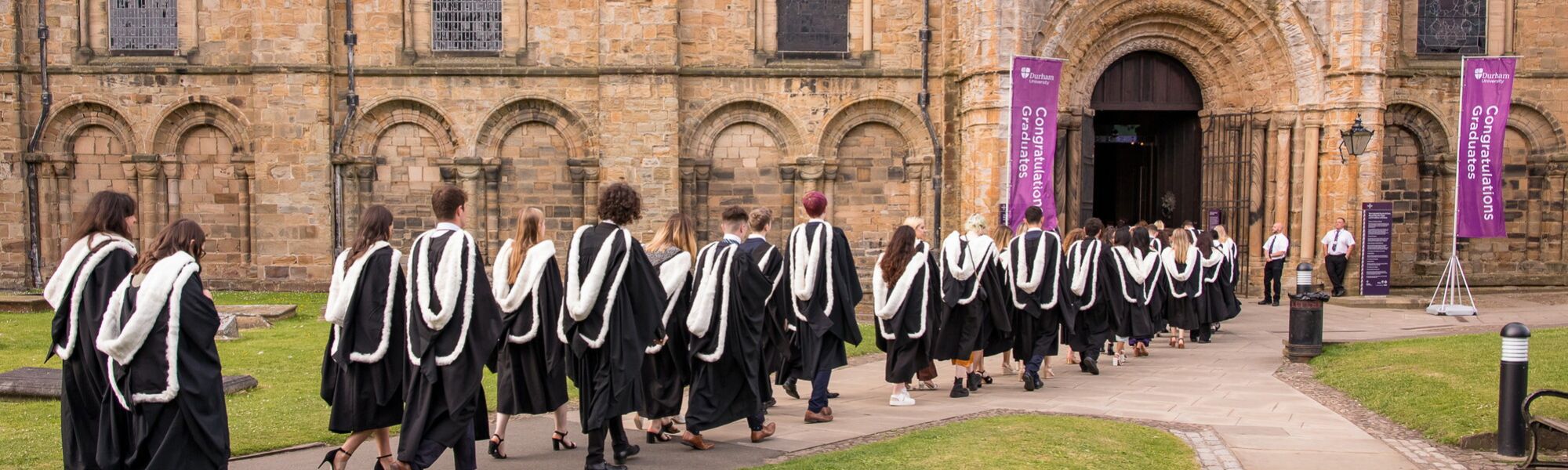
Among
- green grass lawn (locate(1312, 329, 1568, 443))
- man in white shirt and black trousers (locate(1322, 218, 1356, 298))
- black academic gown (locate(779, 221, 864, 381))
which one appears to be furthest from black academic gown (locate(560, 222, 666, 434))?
man in white shirt and black trousers (locate(1322, 218, 1356, 298))

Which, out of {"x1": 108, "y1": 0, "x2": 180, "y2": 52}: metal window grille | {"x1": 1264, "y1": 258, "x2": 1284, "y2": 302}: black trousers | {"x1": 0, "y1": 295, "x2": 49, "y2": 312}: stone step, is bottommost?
{"x1": 0, "y1": 295, "x2": 49, "y2": 312}: stone step

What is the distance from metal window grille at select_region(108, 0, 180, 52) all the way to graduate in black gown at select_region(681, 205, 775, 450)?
17.1m

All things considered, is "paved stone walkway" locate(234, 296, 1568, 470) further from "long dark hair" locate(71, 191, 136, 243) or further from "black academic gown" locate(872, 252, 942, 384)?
"long dark hair" locate(71, 191, 136, 243)

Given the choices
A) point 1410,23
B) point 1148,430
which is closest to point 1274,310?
point 1410,23

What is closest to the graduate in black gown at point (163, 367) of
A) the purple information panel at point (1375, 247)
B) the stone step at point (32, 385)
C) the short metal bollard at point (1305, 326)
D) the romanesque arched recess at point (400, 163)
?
the stone step at point (32, 385)

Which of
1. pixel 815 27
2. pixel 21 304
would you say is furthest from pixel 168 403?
pixel 815 27

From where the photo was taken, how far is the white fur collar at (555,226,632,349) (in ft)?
24.0

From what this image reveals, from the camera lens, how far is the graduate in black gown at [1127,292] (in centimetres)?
1260

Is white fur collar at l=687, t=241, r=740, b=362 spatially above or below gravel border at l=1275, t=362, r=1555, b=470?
above

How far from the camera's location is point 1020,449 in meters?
7.83

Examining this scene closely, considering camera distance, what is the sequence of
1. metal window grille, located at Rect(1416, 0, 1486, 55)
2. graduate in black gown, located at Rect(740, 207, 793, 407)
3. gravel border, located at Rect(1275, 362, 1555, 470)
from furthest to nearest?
metal window grille, located at Rect(1416, 0, 1486, 55)
graduate in black gown, located at Rect(740, 207, 793, 407)
gravel border, located at Rect(1275, 362, 1555, 470)

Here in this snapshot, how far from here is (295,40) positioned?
67.8 feet

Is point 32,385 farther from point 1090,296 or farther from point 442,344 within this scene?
point 1090,296

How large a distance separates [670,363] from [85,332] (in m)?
3.50
